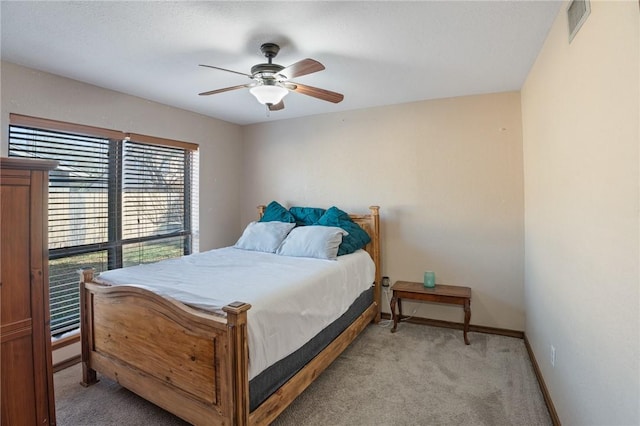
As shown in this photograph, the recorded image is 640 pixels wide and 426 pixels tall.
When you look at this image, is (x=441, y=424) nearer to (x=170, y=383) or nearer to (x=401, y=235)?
(x=170, y=383)

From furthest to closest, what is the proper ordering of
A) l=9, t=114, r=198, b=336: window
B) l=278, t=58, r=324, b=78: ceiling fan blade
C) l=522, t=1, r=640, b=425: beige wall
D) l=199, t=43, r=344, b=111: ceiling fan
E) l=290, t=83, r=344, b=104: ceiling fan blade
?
l=9, t=114, r=198, b=336: window < l=290, t=83, r=344, b=104: ceiling fan blade < l=199, t=43, r=344, b=111: ceiling fan < l=278, t=58, r=324, b=78: ceiling fan blade < l=522, t=1, r=640, b=425: beige wall

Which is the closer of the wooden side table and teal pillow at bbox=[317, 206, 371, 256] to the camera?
the wooden side table

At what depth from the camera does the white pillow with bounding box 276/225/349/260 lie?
3.03m

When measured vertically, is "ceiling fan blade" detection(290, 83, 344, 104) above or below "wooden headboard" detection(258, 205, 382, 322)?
above

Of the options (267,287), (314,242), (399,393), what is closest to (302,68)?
(267,287)

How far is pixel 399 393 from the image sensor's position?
2.24 metres

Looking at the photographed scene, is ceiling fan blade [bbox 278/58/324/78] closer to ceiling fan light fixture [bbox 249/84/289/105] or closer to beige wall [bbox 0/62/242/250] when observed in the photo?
ceiling fan light fixture [bbox 249/84/289/105]

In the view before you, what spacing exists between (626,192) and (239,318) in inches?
63.2

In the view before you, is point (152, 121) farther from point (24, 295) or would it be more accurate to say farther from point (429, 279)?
point (429, 279)

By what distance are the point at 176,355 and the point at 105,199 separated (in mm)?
2020

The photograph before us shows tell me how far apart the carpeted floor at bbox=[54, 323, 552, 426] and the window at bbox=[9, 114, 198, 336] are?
3.03 feet

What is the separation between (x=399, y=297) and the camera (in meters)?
3.23

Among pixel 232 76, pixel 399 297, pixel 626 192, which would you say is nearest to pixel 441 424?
Answer: pixel 399 297

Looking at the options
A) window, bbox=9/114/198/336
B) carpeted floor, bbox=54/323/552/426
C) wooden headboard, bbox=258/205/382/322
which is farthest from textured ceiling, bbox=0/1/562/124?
carpeted floor, bbox=54/323/552/426
